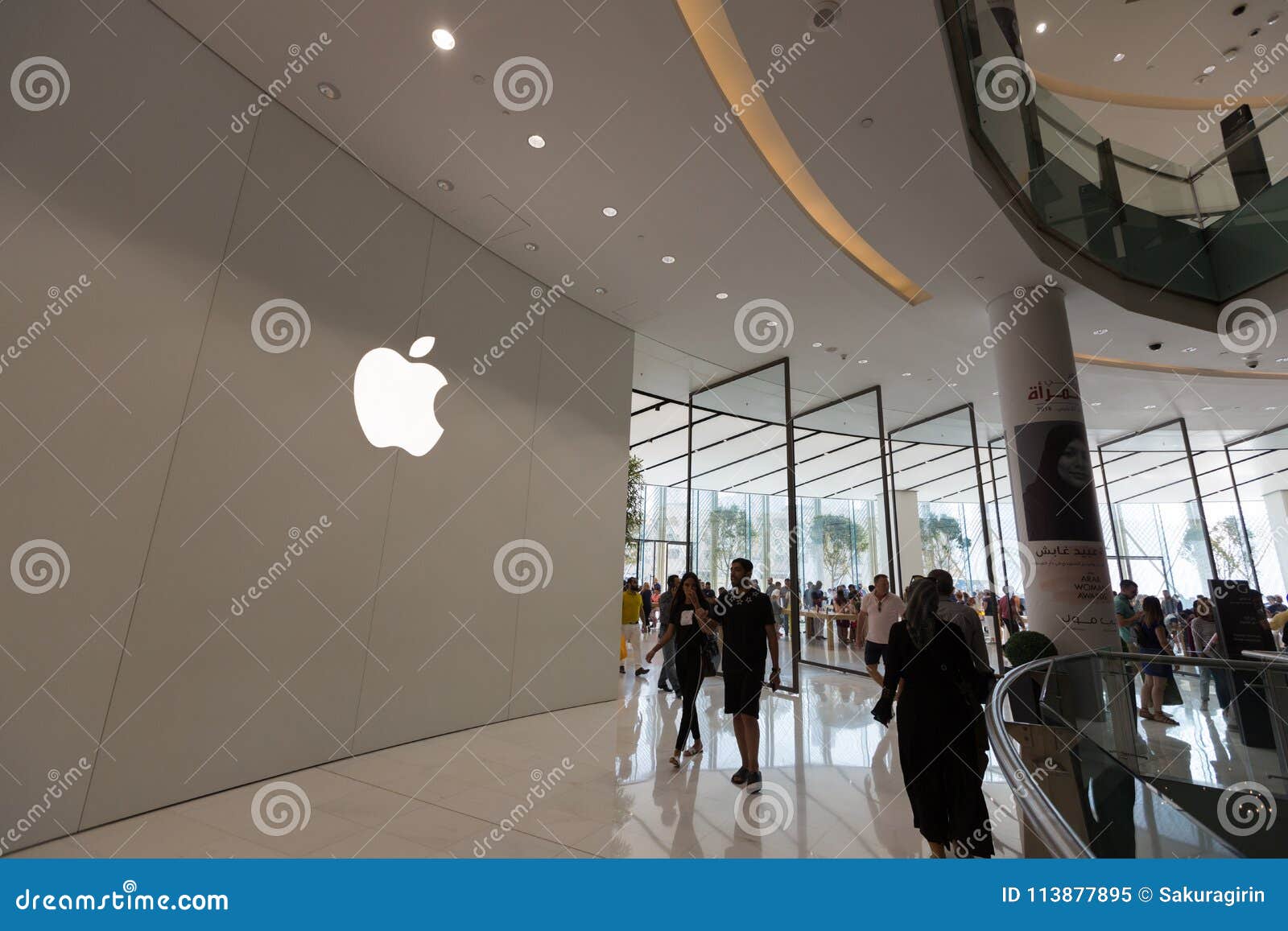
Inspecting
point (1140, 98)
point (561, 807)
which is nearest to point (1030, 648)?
point (561, 807)

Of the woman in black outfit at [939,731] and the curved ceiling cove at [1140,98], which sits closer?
the woman in black outfit at [939,731]

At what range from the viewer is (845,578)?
1199cm

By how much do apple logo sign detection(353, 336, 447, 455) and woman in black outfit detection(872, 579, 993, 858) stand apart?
4.28 metres

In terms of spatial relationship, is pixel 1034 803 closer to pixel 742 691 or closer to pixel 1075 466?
pixel 742 691

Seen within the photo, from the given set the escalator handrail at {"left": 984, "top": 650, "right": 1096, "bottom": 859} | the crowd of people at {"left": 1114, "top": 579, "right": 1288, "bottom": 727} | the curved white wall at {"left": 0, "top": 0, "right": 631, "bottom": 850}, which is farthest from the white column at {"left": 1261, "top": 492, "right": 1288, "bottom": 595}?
the escalator handrail at {"left": 984, "top": 650, "right": 1096, "bottom": 859}

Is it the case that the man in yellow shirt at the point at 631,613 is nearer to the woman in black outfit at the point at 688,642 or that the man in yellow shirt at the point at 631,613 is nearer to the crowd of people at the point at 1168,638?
the woman in black outfit at the point at 688,642

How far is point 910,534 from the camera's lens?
15562 millimetres

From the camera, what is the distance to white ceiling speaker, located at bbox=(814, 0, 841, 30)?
11.8 feet

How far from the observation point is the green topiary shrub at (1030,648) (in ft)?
18.0

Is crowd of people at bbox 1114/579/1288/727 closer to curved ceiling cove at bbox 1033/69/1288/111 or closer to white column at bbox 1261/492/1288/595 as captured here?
white column at bbox 1261/492/1288/595

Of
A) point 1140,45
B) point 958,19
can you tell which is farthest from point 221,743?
point 1140,45

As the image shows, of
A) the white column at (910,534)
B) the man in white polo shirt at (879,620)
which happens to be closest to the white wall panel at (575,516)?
the man in white polo shirt at (879,620)

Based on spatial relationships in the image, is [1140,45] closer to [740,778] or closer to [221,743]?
[740,778]

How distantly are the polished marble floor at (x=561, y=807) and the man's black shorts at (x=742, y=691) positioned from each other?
21.4 inches
